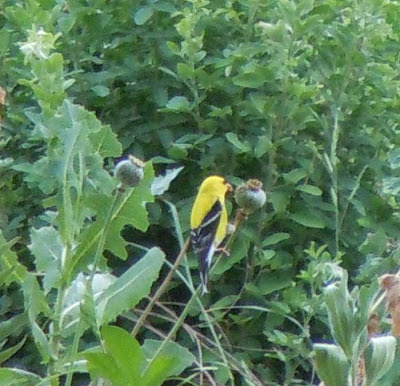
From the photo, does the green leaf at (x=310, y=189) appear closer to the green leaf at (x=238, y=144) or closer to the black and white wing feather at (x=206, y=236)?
the green leaf at (x=238, y=144)

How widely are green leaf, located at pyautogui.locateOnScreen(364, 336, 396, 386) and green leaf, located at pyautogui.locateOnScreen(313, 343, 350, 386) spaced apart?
17 mm

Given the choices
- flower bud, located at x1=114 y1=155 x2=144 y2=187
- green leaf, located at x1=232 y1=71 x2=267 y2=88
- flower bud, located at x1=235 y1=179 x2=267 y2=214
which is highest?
flower bud, located at x1=114 y1=155 x2=144 y2=187

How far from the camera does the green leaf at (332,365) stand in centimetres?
46

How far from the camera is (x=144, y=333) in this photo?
0.94 metres

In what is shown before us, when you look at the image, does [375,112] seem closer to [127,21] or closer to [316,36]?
[316,36]

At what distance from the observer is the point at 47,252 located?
0.62 metres

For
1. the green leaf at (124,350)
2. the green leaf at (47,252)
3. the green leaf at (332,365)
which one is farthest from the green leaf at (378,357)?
the green leaf at (47,252)

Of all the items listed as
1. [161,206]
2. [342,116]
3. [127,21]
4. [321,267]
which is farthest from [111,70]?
[321,267]

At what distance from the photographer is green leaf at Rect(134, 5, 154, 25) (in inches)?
39.0

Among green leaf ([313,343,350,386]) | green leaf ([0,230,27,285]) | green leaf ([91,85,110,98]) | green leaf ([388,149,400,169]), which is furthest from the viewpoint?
green leaf ([91,85,110,98])

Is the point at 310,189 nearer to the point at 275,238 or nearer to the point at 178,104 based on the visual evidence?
the point at 275,238

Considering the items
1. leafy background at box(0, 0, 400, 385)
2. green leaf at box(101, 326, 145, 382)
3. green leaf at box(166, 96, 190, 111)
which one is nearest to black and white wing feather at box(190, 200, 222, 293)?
green leaf at box(101, 326, 145, 382)

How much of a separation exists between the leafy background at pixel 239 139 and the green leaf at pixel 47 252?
235 mm

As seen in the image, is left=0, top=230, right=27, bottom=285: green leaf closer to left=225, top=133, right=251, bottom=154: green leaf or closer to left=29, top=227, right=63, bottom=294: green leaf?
left=29, top=227, right=63, bottom=294: green leaf
